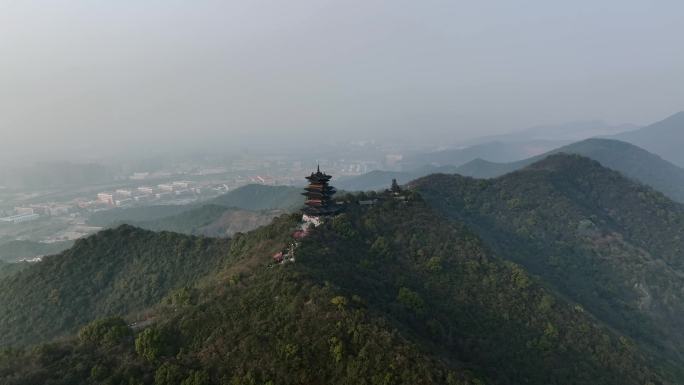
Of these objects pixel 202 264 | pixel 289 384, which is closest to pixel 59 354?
pixel 289 384

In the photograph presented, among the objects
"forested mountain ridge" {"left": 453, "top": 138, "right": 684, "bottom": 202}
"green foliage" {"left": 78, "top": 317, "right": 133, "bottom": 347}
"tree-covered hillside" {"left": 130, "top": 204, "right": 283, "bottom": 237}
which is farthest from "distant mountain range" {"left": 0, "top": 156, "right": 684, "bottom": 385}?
"forested mountain ridge" {"left": 453, "top": 138, "right": 684, "bottom": 202}

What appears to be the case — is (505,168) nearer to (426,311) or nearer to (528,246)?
(528,246)

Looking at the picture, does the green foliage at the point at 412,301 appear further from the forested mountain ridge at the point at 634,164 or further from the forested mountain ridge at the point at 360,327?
the forested mountain ridge at the point at 634,164

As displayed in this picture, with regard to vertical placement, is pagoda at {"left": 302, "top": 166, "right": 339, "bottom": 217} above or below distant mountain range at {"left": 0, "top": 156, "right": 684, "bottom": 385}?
above

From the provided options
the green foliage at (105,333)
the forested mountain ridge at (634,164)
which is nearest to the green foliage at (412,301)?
the green foliage at (105,333)

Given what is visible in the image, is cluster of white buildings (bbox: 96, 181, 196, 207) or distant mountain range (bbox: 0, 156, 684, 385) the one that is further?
cluster of white buildings (bbox: 96, 181, 196, 207)

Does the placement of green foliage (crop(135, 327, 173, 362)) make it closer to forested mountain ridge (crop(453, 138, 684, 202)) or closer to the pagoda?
the pagoda
